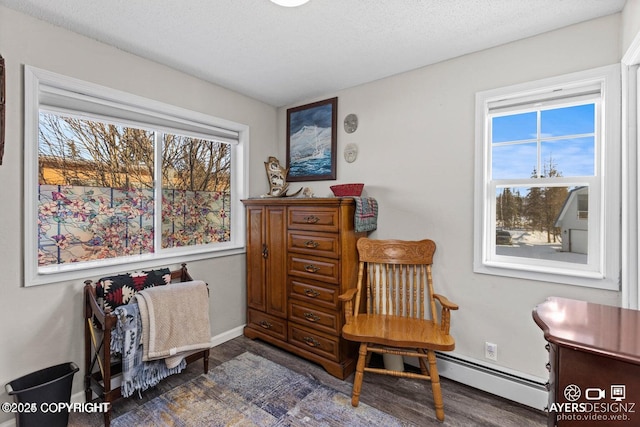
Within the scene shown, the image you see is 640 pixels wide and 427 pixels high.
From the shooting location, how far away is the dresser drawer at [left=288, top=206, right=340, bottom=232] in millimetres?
2389

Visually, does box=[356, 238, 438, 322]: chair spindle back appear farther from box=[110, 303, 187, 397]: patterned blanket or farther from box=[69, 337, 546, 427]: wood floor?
box=[110, 303, 187, 397]: patterned blanket

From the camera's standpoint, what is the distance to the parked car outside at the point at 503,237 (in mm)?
2217

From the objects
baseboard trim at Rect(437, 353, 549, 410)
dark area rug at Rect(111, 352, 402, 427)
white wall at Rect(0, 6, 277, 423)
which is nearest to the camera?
Result: white wall at Rect(0, 6, 277, 423)

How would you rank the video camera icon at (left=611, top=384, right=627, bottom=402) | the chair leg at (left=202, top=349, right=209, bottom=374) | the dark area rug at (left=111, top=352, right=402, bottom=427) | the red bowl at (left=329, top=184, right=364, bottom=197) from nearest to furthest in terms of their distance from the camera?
the video camera icon at (left=611, top=384, right=627, bottom=402), the dark area rug at (left=111, top=352, right=402, bottom=427), the chair leg at (left=202, top=349, right=209, bottom=374), the red bowl at (left=329, top=184, right=364, bottom=197)

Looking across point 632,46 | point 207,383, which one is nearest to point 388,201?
point 632,46

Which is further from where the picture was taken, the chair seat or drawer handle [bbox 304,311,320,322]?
drawer handle [bbox 304,311,320,322]

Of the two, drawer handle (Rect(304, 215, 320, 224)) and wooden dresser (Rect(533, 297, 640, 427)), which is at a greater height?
drawer handle (Rect(304, 215, 320, 224))

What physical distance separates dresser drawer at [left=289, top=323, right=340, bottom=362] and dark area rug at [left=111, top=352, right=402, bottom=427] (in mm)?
215

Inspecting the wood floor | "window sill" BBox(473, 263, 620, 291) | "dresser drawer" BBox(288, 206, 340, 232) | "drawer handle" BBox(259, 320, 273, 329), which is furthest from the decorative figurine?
"window sill" BBox(473, 263, 620, 291)

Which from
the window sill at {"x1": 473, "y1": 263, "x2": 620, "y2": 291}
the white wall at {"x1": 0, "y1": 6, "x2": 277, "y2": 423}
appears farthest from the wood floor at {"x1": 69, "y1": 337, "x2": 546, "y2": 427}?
the window sill at {"x1": 473, "y1": 263, "x2": 620, "y2": 291}

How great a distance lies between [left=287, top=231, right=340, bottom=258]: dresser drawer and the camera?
2.39 m

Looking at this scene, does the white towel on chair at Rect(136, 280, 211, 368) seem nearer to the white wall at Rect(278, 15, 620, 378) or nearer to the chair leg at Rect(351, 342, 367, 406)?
the chair leg at Rect(351, 342, 367, 406)

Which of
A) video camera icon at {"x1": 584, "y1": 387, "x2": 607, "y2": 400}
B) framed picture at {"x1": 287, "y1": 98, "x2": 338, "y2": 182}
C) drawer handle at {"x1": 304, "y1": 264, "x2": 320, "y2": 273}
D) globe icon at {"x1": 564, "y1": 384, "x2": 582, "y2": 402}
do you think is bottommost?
globe icon at {"x1": 564, "y1": 384, "x2": 582, "y2": 402}

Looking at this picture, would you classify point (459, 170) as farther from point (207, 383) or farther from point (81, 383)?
point (81, 383)
